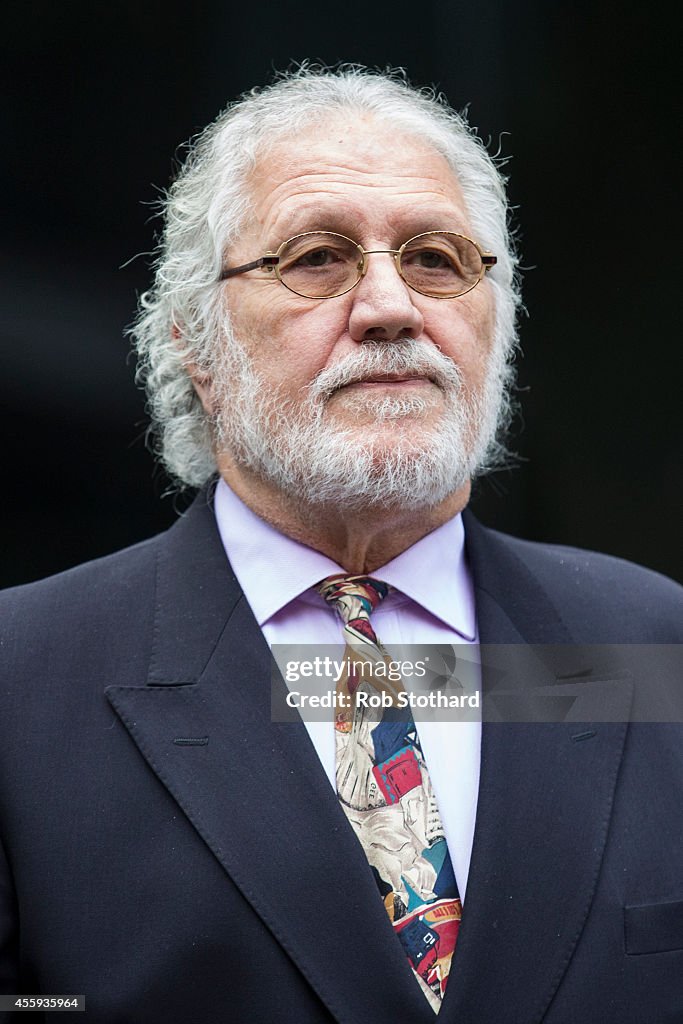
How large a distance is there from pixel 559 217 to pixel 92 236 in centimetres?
160

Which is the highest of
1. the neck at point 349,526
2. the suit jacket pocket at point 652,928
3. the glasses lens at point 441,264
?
the glasses lens at point 441,264

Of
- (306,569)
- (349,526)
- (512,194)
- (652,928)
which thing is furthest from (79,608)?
(512,194)

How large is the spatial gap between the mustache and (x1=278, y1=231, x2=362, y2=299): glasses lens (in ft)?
0.49

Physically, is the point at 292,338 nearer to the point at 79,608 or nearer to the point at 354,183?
the point at 354,183

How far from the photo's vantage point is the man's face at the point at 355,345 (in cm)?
208

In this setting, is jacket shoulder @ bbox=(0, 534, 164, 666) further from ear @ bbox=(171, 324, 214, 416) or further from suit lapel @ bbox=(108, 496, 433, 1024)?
ear @ bbox=(171, 324, 214, 416)

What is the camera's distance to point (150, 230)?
3.39 m

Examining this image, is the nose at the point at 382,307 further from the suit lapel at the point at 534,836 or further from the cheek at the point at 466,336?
the suit lapel at the point at 534,836

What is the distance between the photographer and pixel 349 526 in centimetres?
218

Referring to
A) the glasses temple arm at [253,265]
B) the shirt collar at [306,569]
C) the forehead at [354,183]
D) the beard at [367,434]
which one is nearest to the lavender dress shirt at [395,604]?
the shirt collar at [306,569]

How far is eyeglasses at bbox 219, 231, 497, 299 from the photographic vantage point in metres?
2.13

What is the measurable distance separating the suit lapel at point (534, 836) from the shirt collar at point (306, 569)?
8 cm

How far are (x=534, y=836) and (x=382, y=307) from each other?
101 cm

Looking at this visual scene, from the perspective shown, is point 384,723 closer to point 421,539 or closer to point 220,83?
point 421,539
